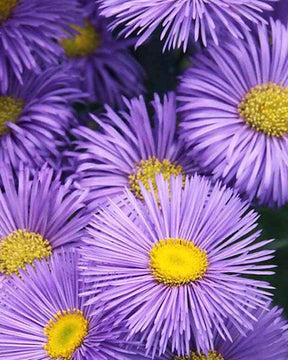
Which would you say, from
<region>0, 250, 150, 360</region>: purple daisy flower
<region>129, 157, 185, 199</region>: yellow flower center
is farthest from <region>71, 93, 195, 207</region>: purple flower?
<region>0, 250, 150, 360</region>: purple daisy flower

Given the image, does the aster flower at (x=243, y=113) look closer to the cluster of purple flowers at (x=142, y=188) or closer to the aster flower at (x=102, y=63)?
the cluster of purple flowers at (x=142, y=188)

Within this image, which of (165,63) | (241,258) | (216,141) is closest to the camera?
(241,258)

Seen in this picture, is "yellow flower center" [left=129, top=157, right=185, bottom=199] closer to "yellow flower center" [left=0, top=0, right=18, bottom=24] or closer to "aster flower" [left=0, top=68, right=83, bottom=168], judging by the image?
"aster flower" [left=0, top=68, right=83, bottom=168]

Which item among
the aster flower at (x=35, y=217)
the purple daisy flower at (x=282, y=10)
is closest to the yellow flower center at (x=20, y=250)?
the aster flower at (x=35, y=217)

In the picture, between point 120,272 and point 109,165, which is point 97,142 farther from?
point 120,272

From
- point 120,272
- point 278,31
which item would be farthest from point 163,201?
point 278,31

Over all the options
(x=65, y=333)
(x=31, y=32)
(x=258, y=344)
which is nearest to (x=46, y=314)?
(x=65, y=333)

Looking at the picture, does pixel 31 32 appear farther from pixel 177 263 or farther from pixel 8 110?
pixel 177 263
